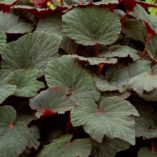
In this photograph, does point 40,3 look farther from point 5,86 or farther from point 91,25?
point 5,86

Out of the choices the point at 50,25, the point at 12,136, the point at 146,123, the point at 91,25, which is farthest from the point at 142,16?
the point at 12,136

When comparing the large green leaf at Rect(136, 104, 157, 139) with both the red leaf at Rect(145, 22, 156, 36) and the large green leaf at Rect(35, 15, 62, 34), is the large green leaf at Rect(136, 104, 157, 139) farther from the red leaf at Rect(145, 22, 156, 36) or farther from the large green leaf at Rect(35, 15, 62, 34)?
the large green leaf at Rect(35, 15, 62, 34)

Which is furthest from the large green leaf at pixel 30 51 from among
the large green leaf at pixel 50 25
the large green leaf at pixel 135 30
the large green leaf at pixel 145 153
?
the large green leaf at pixel 145 153

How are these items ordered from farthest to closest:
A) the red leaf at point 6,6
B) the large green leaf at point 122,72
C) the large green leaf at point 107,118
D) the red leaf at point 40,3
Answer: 1. the red leaf at point 40,3
2. the red leaf at point 6,6
3. the large green leaf at point 122,72
4. the large green leaf at point 107,118

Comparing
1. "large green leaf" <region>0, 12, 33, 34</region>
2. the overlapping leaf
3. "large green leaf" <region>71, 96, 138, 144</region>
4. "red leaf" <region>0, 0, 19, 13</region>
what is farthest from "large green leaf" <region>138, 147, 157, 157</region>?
"red leaf" <region>0, 0, 19, 13</region>

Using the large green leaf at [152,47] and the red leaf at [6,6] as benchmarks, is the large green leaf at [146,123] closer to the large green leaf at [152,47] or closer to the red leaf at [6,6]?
the large green leaf at [152,47]

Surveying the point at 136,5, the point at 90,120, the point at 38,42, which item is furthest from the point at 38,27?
the point at 90,120

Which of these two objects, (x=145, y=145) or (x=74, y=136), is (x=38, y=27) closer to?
(x=74, y=136)
